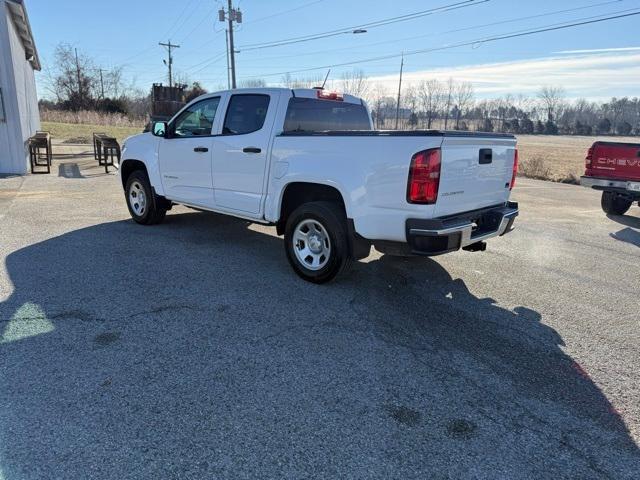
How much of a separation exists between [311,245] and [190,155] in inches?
92.7

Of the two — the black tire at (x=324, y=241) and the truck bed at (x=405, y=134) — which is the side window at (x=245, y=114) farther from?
the black tire at (x=324, y=241)

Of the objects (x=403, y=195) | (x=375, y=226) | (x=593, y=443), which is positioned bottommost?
(x=593, y=443)

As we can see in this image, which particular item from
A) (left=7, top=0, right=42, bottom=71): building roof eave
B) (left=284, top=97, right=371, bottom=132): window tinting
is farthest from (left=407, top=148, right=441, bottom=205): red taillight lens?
(left=7, top=0, right=42, bottom=71): building roof eave

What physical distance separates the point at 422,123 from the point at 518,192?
8478cm

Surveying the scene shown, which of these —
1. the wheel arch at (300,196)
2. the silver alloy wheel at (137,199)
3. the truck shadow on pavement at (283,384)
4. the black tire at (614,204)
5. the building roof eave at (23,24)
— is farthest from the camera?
the building roof eave at (23,24)

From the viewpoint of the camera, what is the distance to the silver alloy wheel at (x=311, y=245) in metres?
4.92

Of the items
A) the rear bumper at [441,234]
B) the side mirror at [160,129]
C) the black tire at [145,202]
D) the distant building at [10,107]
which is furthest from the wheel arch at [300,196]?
the distant building at [10,107]

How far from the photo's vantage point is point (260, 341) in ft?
12.2

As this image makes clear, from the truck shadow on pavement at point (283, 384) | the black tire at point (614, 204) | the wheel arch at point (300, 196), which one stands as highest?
the wheel arch at point (300, 196)

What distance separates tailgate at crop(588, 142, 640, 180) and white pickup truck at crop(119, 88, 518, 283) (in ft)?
17.0

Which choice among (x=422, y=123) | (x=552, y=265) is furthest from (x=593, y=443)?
(x=422, y=123)

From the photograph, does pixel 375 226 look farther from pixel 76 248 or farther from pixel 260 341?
pixel 76 248

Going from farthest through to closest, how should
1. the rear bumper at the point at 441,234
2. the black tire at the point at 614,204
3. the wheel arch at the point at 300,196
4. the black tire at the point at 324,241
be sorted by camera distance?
1. the black tire at the point at 614,204
2. the wheel arch at the point at 300,196
3. the black tire at the point at 324,241
4. the rear bumper at the point at 441,234

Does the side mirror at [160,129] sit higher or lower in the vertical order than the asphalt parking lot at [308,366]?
higher
